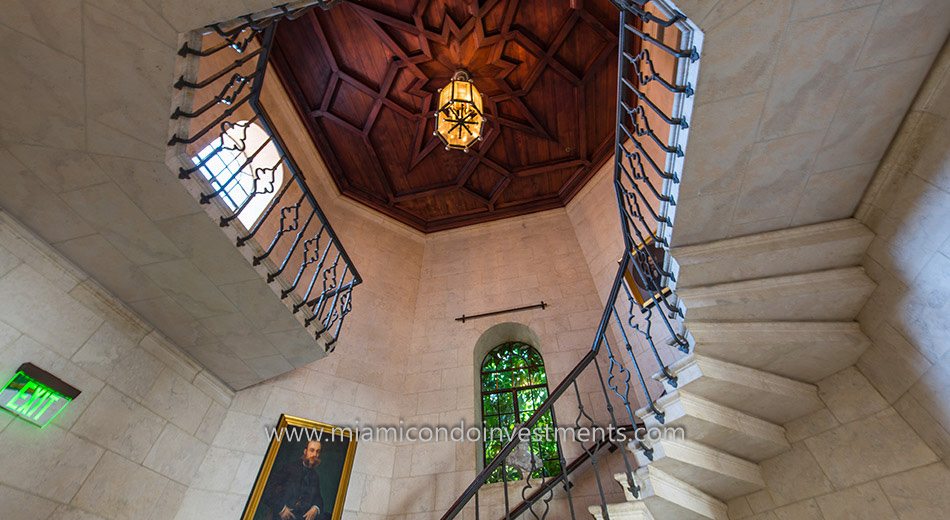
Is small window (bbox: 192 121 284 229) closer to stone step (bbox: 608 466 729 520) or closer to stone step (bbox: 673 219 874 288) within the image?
stone step (bbox: 673 219 874 288)

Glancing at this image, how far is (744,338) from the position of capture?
97.8 inches

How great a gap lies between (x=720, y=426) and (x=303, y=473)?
380 cm

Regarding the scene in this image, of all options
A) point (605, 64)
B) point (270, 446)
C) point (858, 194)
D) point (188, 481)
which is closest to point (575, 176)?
point (605, 64)

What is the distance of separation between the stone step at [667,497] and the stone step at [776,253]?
1.29 metres

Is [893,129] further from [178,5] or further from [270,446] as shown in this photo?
[270,446]

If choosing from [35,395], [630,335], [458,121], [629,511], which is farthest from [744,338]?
[35,395]

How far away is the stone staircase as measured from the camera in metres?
2.45

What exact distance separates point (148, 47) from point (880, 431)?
4.88 m

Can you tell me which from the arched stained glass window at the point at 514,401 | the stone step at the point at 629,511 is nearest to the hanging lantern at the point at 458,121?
the arched stained glass window at the point at 514,401

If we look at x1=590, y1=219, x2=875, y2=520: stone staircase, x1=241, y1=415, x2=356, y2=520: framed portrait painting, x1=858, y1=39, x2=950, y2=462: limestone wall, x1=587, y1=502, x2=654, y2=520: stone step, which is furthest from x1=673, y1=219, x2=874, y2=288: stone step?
x1=241, y1=415, x2=356, y2=520: framed portrait painting

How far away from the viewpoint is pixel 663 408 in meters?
2.61

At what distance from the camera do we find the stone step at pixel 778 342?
2494 mm

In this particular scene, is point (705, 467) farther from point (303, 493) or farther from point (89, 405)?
point (89, 405)

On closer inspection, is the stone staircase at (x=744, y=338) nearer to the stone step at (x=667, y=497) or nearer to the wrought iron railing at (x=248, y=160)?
the stone step at (x=667, y=497)
